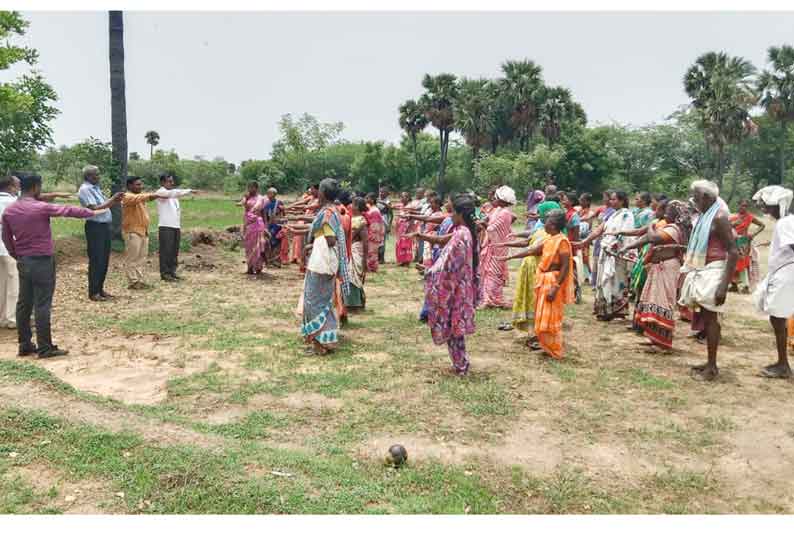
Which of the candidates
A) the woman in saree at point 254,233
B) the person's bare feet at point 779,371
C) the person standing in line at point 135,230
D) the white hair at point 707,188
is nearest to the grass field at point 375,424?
the person's bare feet at point 779,371

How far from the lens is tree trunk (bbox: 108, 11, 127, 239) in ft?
41.9

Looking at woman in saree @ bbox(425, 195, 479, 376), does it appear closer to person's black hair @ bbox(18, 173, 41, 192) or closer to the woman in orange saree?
the woman in orange saree

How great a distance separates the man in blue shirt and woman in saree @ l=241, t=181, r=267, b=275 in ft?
10.2

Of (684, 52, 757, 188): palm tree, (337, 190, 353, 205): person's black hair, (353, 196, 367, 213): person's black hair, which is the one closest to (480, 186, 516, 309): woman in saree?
(353, 196, 367, 213): person's black hair

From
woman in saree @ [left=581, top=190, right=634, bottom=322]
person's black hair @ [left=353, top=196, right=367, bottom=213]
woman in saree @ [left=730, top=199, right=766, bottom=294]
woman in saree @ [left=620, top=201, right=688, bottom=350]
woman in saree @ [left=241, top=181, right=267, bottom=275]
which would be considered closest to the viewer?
woman in saree @ [left=620, top=201, right=688, bottom=350]

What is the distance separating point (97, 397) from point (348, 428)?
2.01 meters

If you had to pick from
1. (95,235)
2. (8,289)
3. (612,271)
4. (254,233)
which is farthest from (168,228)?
(612,271)

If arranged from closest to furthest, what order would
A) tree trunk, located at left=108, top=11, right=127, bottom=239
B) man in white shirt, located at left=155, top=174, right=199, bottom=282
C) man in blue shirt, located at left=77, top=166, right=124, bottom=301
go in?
man in blue shirt, located at left=77, top=166, right=124, bottom=301
man in white shirt, located at left=155, top=174, right=199, bottom=282
tree trunk, located at left=108, top=11, right=127, bottom=239

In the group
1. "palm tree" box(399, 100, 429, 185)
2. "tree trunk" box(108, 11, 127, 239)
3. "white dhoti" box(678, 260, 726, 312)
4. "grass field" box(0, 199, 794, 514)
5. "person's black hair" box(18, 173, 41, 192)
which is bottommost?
"grass field" box(0, 199, 794, 514)

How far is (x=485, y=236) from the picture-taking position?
364 inches

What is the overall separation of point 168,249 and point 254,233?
5.43 feet

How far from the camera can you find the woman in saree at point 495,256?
29.1 ft

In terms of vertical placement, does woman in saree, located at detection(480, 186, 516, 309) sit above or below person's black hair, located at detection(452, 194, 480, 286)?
below

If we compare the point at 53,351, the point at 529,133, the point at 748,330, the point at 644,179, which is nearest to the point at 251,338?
the point at 53,351
